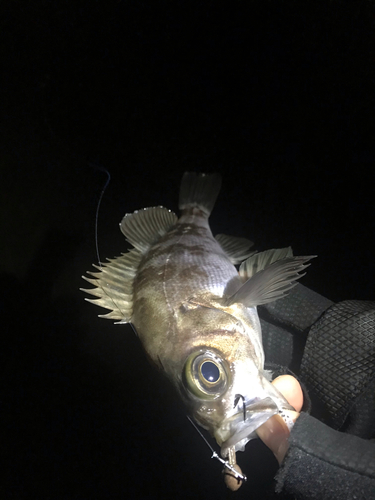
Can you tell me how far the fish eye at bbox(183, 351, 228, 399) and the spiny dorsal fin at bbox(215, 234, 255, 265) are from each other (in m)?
0.74

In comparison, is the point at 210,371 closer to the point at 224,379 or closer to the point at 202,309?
the point at 224,379

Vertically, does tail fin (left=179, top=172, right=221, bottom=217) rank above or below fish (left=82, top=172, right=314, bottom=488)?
above

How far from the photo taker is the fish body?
81 centimetres

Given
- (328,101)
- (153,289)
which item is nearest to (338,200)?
(328,101)

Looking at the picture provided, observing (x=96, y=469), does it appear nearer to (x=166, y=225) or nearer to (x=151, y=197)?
(x=166, y=225)

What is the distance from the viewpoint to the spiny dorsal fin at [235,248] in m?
1.52

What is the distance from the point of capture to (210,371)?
84cm

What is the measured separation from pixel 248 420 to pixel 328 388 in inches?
20.1

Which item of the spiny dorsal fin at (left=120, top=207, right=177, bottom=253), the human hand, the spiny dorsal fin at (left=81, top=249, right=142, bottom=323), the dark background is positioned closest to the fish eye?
the human hand

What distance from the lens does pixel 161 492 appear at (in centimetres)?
173

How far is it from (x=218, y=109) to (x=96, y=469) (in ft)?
8.64

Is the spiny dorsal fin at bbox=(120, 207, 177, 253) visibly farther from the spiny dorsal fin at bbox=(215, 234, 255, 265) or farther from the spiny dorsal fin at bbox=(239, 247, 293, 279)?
the spiny dorsal fin at bbox=(239, 247, 293, 279)

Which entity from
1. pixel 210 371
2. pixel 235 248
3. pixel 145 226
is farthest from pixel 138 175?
pixel 210 371

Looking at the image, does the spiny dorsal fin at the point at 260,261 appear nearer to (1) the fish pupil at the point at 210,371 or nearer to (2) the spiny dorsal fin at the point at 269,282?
(2) the spiny dorsal fin at the point at 269,282
